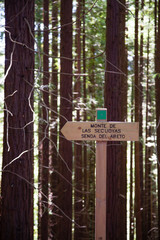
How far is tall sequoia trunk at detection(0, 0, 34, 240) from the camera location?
534 cm

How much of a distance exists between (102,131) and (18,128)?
1.32 meters

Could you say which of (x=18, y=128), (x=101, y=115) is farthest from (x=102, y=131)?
(x=18, y=128)

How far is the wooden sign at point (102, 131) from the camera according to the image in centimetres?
505

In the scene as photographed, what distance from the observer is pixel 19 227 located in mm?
5383

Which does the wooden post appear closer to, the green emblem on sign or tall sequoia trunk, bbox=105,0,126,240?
the green emblem on sign

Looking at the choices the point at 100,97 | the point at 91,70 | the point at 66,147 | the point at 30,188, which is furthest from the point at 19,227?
the point at 100,97

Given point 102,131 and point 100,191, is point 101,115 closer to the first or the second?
point 102,131

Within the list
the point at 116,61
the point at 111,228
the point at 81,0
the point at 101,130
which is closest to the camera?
the point at 101,130

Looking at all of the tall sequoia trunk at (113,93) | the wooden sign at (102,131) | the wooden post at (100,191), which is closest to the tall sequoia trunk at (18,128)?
the wooden sign at (102,131)

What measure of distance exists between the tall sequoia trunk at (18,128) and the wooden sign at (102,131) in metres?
0.75

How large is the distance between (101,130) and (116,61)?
3.49m

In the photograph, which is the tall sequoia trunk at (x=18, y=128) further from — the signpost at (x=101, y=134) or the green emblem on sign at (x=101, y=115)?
the green emblem on sign at (x=101, y=115)

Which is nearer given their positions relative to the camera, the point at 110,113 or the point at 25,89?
the point at 25,89

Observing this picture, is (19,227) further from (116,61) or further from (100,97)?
(100,97)
